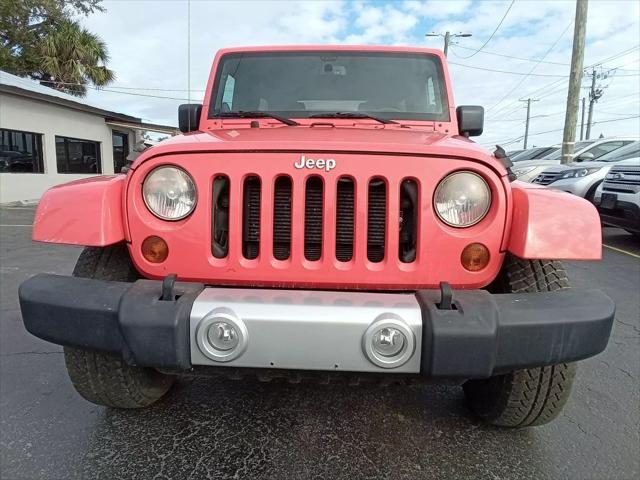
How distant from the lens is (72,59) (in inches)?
804

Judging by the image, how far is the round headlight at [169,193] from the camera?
1.84 m

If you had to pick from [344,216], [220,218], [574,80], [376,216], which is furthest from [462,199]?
[574,80]

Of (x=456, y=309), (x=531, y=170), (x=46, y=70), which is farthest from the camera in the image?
(x=46, y=70)

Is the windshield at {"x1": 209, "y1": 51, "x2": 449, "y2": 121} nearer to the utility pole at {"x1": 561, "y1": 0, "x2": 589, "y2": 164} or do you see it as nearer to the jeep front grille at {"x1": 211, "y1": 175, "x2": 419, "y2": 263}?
the jeep front grille at {"x1": 211, "y1": 175, "x2": 419, "y2": 263}

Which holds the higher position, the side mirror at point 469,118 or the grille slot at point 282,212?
the side mirror at point 469,118

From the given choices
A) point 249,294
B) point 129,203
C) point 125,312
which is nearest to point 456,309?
point 249,294

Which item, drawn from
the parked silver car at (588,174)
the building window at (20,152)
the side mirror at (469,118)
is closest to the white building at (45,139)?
the building window at (20,152)

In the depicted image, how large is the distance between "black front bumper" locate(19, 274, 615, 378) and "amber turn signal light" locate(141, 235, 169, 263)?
17cm

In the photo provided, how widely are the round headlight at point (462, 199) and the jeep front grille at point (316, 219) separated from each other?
0.10 m

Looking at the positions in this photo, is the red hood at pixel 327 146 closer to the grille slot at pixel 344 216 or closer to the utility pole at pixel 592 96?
the grille slot at pixel 344 216

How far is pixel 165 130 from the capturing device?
845 inches

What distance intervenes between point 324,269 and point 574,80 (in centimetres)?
1221

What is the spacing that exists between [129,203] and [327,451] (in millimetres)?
1374

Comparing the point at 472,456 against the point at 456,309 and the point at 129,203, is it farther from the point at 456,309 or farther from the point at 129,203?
the point at 129,203
